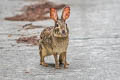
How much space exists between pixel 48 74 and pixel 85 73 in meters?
0.66

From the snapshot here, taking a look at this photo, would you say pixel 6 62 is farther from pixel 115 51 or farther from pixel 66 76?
pixel 115 51

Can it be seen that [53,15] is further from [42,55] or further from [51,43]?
[42,55]

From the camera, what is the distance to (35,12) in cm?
1578

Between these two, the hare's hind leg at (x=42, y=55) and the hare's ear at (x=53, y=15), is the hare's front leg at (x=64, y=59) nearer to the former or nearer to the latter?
the hare's hind leg at (x=42, y=55)

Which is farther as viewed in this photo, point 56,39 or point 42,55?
point 42,55

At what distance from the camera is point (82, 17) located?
581 inches

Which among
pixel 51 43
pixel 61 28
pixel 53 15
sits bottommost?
pixel 51 43

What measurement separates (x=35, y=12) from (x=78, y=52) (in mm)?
6766

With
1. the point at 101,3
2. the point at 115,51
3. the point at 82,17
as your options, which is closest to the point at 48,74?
the point at 115,51

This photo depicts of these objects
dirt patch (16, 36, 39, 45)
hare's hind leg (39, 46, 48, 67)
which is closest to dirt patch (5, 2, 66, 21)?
dirt patch (16, 36, 39, 45)

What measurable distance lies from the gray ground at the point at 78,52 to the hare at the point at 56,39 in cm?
29

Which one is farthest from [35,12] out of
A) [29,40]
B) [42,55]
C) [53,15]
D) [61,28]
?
[61,28]

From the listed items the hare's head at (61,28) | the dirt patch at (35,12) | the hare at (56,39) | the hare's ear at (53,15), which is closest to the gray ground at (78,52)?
the hare at (56,39)

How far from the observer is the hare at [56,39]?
7.26 metres
